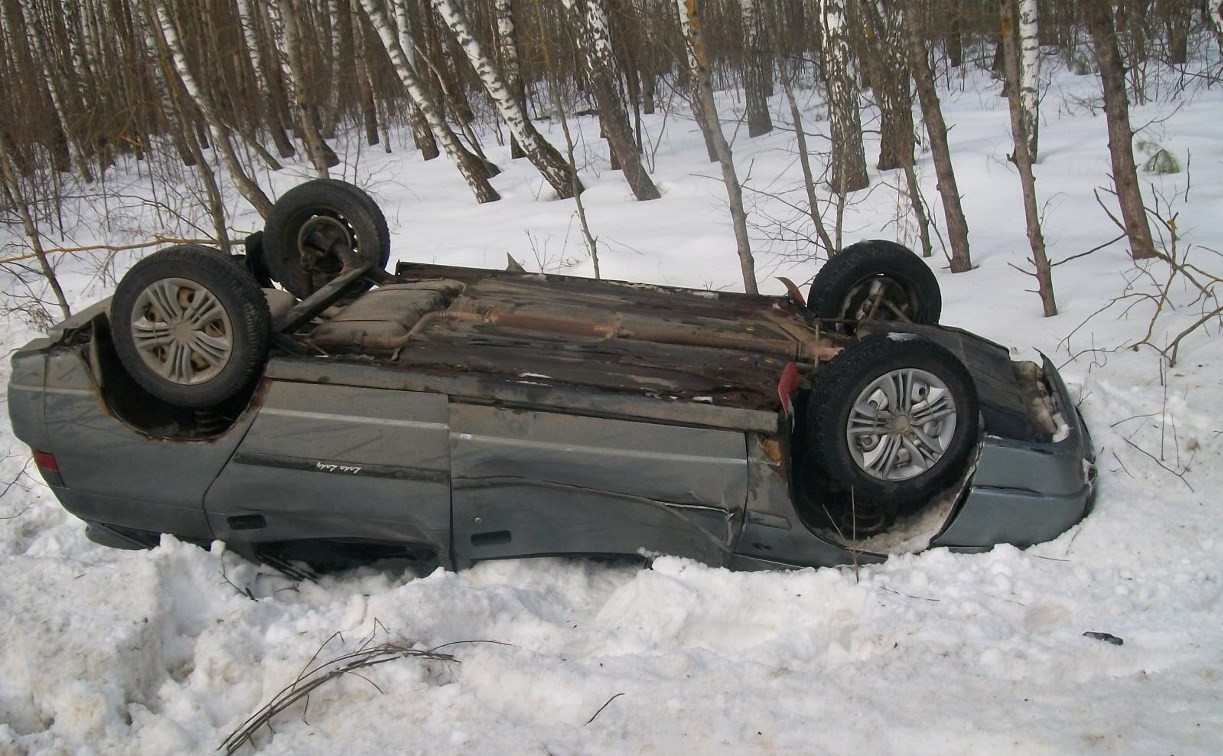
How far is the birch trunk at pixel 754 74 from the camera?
50.3 ft

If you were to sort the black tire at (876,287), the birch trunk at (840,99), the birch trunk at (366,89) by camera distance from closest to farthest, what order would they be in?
the black tire at (876,287), the birch trunk at (840,99), the birch trunk at (366,89)

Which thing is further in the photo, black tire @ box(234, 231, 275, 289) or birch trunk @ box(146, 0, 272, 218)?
birch trunk @ box(146, 0, 272, 218)

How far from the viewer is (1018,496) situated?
3.55 meters

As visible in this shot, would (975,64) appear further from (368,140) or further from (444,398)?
(444,398)

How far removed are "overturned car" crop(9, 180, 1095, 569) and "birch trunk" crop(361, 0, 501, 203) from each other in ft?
29.0

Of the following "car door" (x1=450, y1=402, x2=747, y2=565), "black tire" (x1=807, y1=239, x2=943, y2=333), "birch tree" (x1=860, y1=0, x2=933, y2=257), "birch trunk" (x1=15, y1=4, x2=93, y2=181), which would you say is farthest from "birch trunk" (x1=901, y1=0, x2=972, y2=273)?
"birch trunk" (x1=15, y1=4, x2=93, y2=181)

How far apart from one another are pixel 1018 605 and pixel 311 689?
2415mm

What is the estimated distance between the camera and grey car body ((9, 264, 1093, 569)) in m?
3.47

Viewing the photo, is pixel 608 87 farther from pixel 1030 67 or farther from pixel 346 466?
pixel 346 466

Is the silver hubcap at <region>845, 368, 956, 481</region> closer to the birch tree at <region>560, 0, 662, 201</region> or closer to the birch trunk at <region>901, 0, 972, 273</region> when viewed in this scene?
the birch trunk at <region>901, 0, 972, 273</region>

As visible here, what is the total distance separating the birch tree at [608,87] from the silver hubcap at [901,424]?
8610 mm

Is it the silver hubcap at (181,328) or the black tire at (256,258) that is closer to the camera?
the silver hubcap at (181,328)

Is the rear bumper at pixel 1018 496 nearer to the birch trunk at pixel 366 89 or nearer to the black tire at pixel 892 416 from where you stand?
the black tire at pixel 892 416

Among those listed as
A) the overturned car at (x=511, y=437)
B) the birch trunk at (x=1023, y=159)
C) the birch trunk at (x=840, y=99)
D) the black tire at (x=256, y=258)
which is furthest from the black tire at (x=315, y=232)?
the birch trunk at (x=1023, y=159)
